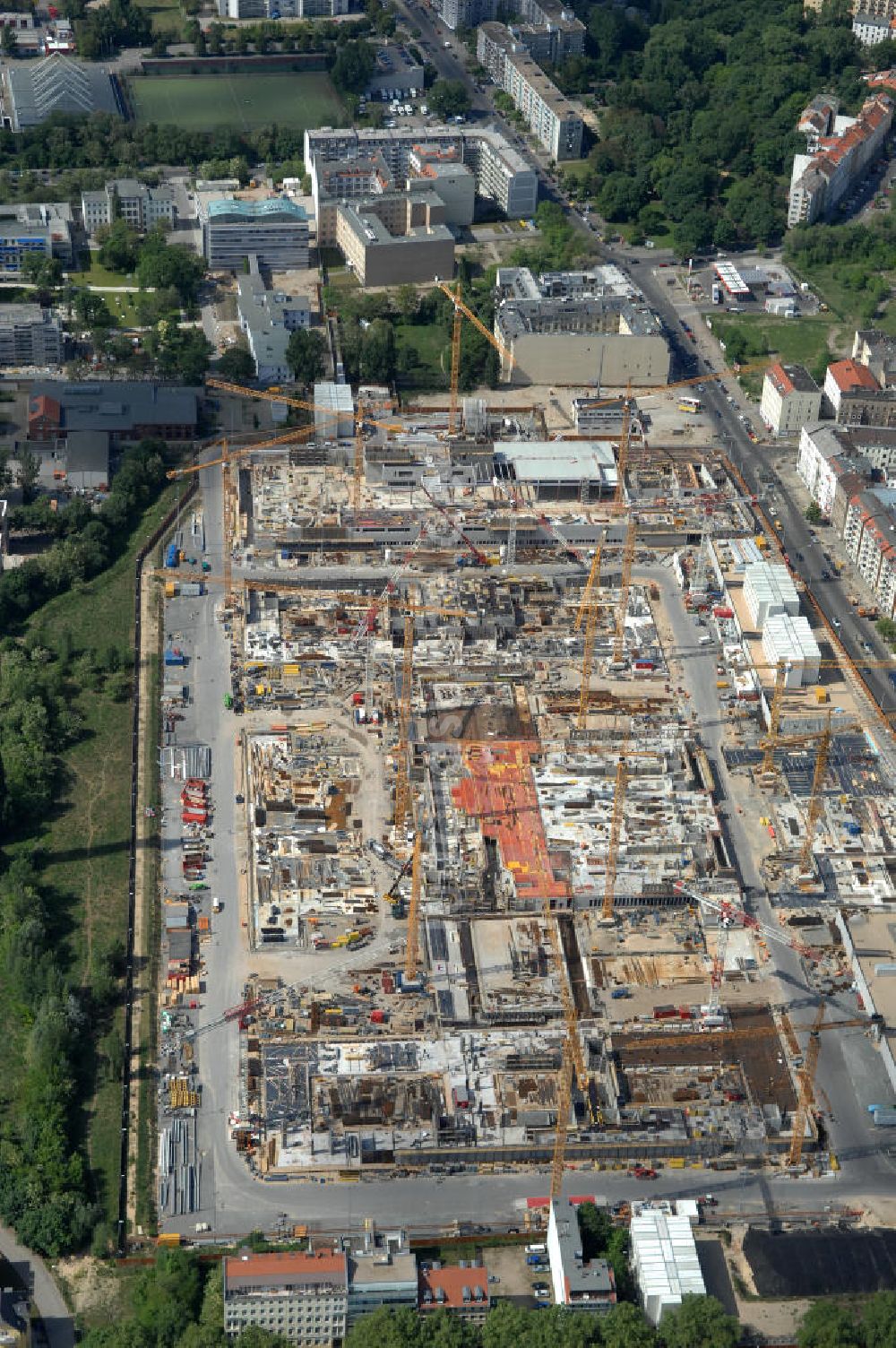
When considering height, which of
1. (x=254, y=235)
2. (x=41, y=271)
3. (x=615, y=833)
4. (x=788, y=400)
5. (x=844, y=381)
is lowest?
(x=615, y=833)

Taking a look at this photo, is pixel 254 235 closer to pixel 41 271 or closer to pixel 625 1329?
pixel 41 271

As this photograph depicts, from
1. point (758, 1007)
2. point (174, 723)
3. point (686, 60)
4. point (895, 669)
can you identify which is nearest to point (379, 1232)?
point (758, 1007)

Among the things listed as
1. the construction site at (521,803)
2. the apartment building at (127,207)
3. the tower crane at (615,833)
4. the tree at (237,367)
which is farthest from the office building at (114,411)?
the tower crane at (615,833)

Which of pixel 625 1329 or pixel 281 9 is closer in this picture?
pixel 625 1329

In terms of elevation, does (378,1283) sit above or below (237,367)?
below

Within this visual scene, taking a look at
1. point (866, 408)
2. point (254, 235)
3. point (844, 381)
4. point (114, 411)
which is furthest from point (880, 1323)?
point (254, 235)

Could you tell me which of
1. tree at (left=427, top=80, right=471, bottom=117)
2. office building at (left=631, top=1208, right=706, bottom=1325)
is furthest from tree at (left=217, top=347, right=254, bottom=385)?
office building at (left=631, top=1208, right=706, bottom=1325)

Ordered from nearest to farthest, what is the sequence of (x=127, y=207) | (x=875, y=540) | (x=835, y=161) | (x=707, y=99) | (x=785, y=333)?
(x=875, y=540) → (x=785, y=333) → (x=127, y=207) → (x=835, y=161) → (x=707, y=99)

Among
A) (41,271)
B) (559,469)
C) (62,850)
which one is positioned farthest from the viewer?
(41,271)
